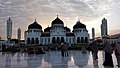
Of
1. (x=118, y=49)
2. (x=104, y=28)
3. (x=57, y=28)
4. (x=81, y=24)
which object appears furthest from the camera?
(x=104, y=28)

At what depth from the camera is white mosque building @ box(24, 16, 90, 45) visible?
8869 cm

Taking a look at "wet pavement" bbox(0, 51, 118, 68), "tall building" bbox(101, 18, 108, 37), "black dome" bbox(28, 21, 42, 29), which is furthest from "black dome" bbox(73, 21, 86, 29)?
"wet pavement" bbox(0, 51, 118, 68)

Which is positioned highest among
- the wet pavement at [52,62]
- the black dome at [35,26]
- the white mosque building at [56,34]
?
the black dome at [35,26]

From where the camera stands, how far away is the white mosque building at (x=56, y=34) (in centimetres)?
8869

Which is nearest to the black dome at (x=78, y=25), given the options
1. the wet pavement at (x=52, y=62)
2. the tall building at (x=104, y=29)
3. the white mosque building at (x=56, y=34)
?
the white mosque building at (x=56, y=34)

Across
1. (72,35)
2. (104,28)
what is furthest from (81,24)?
(104,28)

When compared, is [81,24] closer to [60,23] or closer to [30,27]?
[60,23]

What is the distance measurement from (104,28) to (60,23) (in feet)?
110

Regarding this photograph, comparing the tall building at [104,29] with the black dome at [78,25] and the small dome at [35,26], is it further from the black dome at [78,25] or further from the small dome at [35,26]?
the small dome at [35,26]

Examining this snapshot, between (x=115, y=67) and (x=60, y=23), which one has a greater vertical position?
(x=60, y=23)

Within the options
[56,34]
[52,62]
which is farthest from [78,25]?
[52,62]

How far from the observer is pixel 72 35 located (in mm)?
91812

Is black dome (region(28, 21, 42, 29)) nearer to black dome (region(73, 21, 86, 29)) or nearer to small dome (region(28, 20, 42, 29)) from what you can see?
small dome (region(28, 20, 42, 29))

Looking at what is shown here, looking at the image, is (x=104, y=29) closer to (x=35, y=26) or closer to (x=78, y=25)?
(x=78, y=25)
